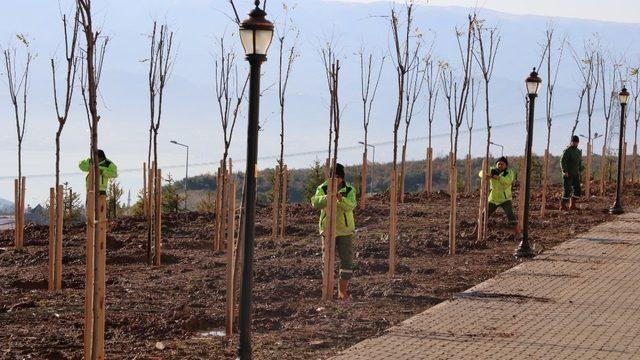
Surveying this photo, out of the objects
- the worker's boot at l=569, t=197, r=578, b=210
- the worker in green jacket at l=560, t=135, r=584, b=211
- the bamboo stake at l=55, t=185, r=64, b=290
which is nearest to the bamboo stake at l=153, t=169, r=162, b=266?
the bamboo stake at l=55, t=185, r=64, b=290

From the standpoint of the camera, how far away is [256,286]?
47.0 ft

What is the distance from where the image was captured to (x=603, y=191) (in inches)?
1157

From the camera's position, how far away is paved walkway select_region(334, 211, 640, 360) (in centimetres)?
1028

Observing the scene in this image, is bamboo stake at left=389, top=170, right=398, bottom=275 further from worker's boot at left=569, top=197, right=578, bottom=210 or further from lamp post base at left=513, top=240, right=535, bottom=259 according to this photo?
worker's boot at left=569, top=197, right=578, bottom=210

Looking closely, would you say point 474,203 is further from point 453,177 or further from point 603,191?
point 453,177

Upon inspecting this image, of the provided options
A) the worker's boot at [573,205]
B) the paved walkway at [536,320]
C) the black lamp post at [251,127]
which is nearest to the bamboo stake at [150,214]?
the paved walkway at [536,320]

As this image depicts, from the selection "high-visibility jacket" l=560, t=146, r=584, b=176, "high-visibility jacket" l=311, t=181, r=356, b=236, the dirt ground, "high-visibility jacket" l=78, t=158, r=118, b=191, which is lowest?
the dirt ground

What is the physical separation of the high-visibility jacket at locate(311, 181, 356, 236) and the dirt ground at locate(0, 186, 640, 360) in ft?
2.56

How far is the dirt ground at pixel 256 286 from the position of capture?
10578 millimetres

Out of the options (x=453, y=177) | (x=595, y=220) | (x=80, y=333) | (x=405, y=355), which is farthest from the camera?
(x=595, y=220)

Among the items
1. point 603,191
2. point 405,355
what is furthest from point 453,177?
point 603,191

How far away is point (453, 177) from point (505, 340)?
6.76 metres

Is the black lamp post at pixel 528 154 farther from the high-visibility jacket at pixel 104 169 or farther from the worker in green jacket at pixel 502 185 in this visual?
the high-visibility jacket at pixel 104 169

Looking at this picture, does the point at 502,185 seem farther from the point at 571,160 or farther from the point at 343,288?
the point at 343,288
